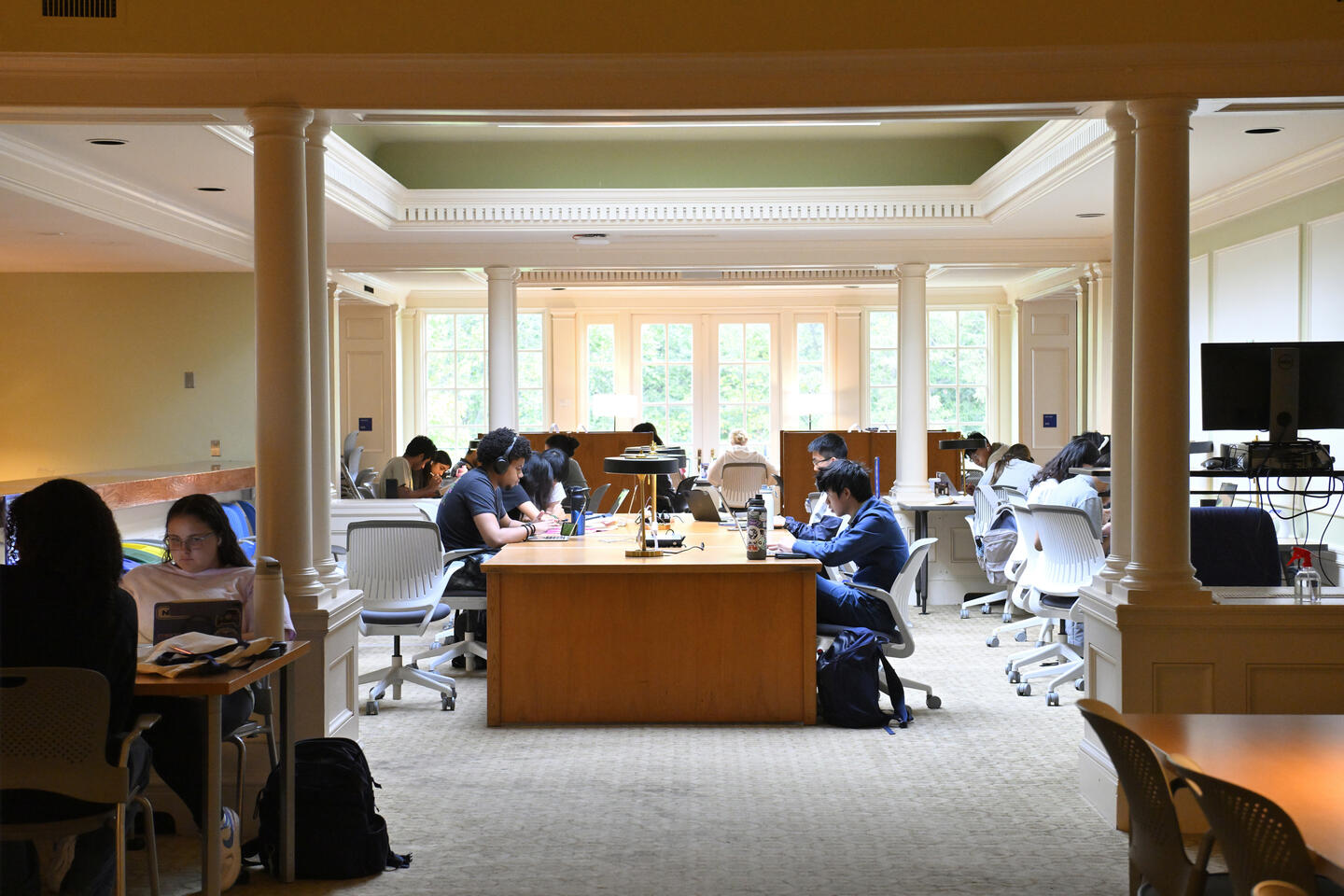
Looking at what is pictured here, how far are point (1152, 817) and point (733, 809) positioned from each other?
2007mm

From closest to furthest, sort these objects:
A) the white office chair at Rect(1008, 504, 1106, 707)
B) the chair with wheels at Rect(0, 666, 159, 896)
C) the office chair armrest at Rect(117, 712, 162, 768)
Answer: the chair with wheels at Rect(0, 666, 159, 896) < the office chair armrest at Rect(117, 712, 162, 768) < the white office chair at Rect(1008, 504, 1106, 707)

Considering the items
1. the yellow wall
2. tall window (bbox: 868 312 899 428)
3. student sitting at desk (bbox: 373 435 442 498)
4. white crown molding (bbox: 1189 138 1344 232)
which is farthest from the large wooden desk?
tall window (bbox: 868 312 899 428)

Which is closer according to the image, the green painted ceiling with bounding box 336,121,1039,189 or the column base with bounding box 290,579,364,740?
the column base with bounding box 290,579,364,740

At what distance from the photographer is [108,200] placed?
721 cm

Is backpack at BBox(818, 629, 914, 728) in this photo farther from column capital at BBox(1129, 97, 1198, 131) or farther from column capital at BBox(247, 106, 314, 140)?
column capital at BBox(247, 106, 314, 140)

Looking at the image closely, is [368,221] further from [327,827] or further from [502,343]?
[327,827]

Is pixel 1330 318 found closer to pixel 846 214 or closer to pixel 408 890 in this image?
pixel 846 214

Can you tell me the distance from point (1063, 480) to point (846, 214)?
10.6 ft

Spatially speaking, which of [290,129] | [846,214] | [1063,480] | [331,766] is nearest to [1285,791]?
A: [331,766]

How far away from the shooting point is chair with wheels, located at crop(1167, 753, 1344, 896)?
1.88m

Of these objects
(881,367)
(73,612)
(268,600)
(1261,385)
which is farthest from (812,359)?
(73,612)

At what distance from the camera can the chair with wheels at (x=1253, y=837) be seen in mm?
1883

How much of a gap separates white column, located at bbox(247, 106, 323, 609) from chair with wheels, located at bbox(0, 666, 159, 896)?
55.1 inches

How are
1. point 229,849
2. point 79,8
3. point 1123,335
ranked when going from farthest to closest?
point 1123,335
point 79,8
point 229,849
